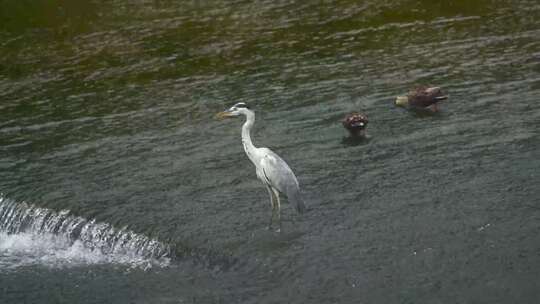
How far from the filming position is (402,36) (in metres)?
27.6

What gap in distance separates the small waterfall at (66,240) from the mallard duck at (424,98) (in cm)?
833

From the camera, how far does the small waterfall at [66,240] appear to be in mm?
14914

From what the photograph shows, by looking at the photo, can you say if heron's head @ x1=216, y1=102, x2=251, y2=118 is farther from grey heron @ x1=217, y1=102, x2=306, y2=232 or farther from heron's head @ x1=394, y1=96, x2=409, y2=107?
heron's head @ x1=394, y1=96, x2=409, y2=107

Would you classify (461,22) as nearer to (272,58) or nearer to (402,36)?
(402,36)

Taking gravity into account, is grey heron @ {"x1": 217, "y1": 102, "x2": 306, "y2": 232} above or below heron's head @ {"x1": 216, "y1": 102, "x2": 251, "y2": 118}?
below

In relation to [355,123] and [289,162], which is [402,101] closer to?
[355,123]

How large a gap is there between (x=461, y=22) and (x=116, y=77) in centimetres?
1257

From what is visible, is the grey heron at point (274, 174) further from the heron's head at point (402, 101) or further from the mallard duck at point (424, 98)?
the heron's head at point (402, 101)

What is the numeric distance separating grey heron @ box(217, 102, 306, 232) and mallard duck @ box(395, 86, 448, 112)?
573 cm

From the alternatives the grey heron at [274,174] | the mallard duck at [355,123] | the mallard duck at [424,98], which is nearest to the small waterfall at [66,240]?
the grey heron at [274,174]

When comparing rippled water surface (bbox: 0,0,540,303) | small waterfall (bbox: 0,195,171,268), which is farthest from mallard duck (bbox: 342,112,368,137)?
small waterfall (bbox: 0,195,171,268)

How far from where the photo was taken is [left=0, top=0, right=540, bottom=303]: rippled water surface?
13.1 metres

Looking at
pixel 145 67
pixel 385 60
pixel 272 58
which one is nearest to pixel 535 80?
pixel 385 60

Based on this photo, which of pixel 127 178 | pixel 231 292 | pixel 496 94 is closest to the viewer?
pixel 231 292
